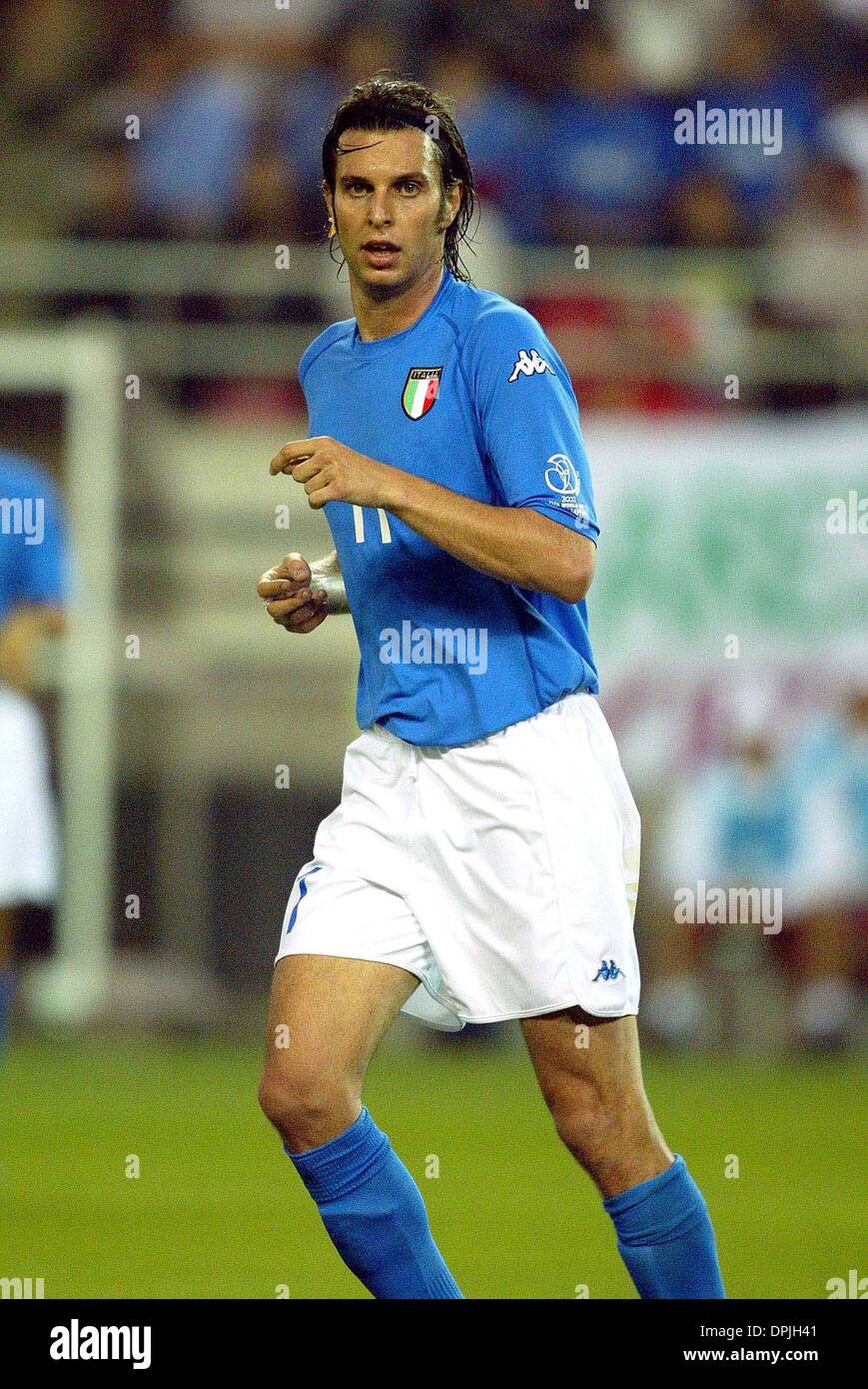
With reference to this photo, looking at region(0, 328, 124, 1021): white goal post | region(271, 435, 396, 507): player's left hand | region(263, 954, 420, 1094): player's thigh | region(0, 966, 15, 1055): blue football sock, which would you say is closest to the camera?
region(271, 435, 396, 507): player's left hand

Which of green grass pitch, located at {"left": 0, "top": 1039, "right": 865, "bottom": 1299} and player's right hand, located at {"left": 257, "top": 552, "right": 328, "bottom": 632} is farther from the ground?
player's right hand, located at {"left": 257, "top": 552, "right": 328, "bottom": 632}

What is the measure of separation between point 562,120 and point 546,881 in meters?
7.40

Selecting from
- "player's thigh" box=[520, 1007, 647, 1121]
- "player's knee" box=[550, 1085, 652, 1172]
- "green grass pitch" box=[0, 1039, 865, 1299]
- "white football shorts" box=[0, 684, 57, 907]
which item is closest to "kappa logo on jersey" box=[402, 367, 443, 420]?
"player's thigh" box=[520, 1007, 647, 1121]

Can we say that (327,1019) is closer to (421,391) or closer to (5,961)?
(421,391)

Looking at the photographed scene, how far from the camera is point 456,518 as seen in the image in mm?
3189

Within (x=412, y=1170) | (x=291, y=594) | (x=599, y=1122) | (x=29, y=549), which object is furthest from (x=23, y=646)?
(x=599, y=1122)

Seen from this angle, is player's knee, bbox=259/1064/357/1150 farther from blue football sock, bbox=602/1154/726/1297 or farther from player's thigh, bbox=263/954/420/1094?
blue football sock, bbox=602/1154/726/1297

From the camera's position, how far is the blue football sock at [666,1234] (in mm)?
3361

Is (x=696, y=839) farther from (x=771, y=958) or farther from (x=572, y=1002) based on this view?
(x=572, y=1002)

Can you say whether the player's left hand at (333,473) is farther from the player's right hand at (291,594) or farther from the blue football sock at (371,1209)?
the blue football sock at (371,1209)

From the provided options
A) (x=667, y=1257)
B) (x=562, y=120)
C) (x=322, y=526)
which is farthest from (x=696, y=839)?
(x=667, y=1257)

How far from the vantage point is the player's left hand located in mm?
3113

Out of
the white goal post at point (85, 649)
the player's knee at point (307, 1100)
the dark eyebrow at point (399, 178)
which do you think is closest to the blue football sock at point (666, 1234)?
the player's knee at point (307, 1100)

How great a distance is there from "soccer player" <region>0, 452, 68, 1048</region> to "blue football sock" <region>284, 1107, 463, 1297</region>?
2.45 meters
